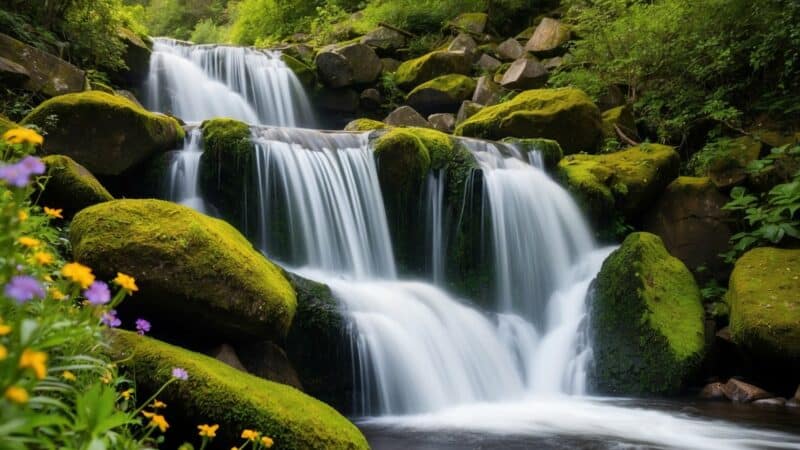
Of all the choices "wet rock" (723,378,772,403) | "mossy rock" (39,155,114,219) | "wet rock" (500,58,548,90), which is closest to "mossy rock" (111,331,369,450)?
"mossy rock" (39,155,114,219)

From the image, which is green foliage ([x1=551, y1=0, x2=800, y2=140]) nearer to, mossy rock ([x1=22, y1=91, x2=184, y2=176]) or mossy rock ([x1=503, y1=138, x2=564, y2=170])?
mossy rock ([x1=503, y1=138, x2=564, y2=170])

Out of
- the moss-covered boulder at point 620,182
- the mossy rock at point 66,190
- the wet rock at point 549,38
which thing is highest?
the wet rock at point 549,38

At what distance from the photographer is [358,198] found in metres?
8.61

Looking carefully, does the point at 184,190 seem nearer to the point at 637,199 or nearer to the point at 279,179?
the point at 279,179

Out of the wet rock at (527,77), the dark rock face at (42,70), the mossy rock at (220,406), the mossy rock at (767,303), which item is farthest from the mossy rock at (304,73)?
the mossy rock at (220,406)

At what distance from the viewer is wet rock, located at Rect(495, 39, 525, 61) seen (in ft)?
54.0

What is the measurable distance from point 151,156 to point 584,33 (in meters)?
9.99

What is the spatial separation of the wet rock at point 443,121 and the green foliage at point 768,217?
6.43 metres

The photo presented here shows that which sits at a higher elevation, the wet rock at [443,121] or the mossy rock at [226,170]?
the wet rock at [443,121]

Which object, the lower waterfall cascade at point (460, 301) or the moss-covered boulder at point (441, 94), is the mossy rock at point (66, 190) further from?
the moss-covered boulder at point (441, 94)

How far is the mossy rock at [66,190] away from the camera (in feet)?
17.3

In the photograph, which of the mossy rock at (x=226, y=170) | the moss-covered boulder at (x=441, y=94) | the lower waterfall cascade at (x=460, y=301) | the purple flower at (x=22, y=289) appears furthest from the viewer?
the moss-covered boulder at (x=441, y=94)

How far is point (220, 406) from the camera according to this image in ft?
11.3

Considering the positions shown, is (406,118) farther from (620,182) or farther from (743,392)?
(743,392)
